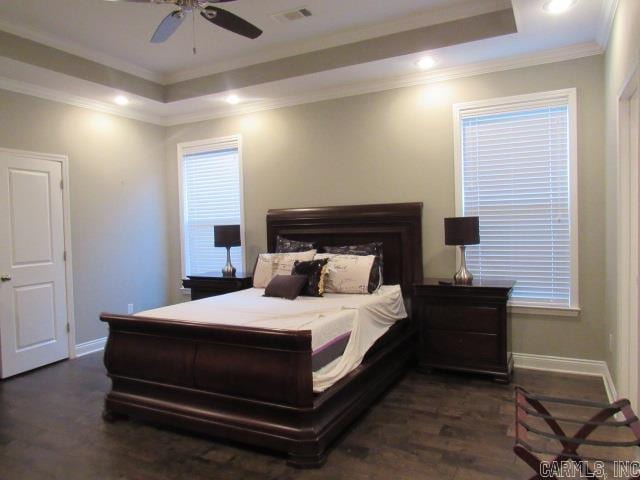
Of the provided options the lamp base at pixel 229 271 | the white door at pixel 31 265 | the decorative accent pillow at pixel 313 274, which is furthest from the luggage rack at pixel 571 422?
the white door at pixel 31 265

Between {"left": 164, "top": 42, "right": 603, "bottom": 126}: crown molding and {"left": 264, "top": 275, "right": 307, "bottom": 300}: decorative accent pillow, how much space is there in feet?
6.86

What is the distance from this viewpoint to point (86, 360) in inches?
183

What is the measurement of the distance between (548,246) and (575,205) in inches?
16.3

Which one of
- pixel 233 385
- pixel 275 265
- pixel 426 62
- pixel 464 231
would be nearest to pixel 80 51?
pixel 275 265

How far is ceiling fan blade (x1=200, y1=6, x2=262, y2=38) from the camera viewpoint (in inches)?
109

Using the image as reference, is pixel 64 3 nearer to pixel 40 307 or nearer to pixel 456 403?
pixel 40 307

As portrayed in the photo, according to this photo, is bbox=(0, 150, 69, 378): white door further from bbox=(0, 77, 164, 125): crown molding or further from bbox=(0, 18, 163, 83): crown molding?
bbox=(0, 18, 163, 83): crown molding

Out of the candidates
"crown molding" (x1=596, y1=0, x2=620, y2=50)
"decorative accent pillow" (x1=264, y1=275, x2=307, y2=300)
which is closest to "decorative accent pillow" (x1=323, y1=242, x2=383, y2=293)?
"decorative accent pillow" (x1=264, y1=275, x2=307, y2=300)

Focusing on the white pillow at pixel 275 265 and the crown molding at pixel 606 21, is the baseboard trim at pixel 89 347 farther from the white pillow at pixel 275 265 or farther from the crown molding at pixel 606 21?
the crown molding at pixel 606 21

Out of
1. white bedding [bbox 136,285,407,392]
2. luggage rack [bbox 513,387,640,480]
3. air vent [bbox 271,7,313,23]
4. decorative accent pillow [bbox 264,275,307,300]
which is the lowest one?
luggage rack [bbox 513,387,640,480]

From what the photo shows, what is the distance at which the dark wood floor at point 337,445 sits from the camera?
8.05 feet

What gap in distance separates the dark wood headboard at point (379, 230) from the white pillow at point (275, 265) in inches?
15.3

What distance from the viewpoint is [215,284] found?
16.2 feet

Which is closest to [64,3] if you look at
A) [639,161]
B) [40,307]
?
[40,307]
